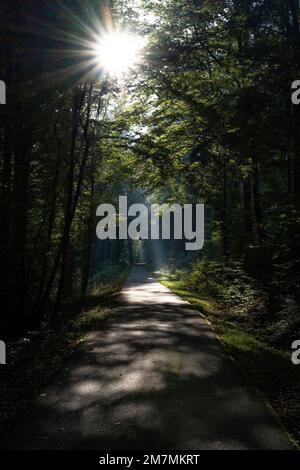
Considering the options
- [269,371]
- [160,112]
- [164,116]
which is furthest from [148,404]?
[160,112]

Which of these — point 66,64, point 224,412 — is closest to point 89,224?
point 66,64

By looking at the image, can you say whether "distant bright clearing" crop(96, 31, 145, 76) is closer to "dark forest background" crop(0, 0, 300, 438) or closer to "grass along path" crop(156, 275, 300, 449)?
"dark forest background" crop(0, 0, 300, 438)

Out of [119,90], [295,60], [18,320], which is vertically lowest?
[18,320]

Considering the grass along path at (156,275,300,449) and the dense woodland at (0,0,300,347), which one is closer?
the grass along path at (156,275,300,449)

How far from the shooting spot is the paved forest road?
491 cm

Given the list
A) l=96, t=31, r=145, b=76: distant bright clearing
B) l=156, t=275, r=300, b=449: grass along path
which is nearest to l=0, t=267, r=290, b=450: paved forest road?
l=156, t=275, r=300, b=449: grass along path

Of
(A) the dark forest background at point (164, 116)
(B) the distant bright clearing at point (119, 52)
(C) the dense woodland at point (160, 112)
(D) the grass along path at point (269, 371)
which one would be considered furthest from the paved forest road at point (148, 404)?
(B) the distant bright clearing at point (119, 52)

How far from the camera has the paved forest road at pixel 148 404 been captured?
193 inches

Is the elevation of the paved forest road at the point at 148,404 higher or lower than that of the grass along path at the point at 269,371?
higher

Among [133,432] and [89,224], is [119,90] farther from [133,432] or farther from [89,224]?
[133,432]

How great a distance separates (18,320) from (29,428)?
26.7 feet

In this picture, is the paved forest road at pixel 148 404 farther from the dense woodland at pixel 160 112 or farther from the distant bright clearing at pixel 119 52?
the distant bright clearing at pixel 119 52
